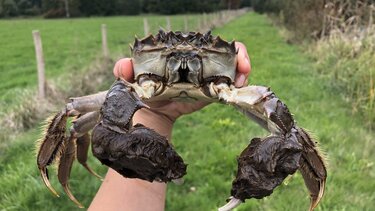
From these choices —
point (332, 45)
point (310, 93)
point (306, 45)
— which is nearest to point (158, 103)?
point (310, 93)

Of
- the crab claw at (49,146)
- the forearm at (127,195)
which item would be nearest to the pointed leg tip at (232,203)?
the forearm at (127,195)

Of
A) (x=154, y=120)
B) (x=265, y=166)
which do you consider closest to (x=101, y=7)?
(x=154, y=120)

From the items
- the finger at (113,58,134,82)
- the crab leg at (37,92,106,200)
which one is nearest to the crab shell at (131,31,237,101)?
the finger at (113,58,134,82)

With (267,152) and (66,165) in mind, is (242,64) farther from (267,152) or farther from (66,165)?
(66,165)

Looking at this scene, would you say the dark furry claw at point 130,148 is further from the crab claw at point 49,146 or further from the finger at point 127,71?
the crab claw at point 49,146

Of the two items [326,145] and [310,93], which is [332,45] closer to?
[310,93]
